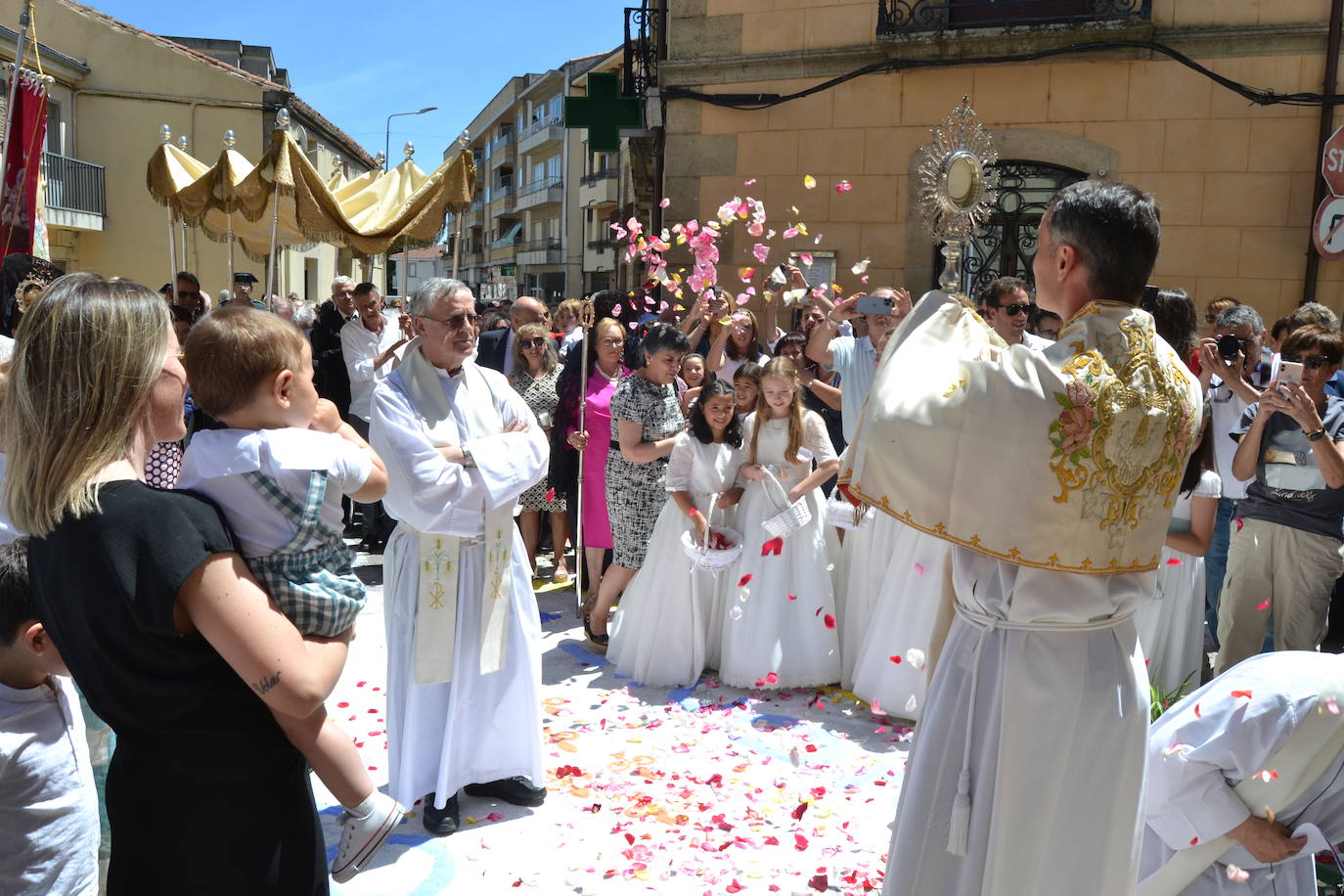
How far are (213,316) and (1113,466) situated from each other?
1908mm

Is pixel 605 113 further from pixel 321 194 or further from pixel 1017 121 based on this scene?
pixel 321 194

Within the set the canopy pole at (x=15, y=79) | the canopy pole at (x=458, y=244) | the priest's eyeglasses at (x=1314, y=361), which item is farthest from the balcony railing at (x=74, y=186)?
the priest's eyeglasses at (x=1314, y=361)

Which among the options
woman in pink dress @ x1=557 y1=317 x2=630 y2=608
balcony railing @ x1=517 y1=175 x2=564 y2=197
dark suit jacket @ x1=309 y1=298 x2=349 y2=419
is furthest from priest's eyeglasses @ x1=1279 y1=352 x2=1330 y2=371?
balcony railing @ x1=517 y1=175 x2=564 y2=197

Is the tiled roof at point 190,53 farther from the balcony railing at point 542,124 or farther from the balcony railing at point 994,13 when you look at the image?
the balcony railing at point 542,124

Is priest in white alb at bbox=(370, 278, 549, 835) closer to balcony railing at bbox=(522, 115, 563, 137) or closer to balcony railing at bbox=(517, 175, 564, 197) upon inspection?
balcony railing at bbox=(517, 175, 564, 197)

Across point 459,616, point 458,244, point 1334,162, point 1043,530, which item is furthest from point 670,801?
point 1334,162

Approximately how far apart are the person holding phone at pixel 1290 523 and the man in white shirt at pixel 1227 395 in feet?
1.40

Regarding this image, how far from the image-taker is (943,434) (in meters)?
2.32

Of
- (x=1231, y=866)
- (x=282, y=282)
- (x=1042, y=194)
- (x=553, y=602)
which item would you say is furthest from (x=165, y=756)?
(x=282, y=282)

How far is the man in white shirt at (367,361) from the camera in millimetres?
8227

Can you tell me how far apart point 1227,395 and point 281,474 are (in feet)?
17.5

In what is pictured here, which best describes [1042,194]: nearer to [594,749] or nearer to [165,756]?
[594,749]

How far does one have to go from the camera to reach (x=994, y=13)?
10.2 meters

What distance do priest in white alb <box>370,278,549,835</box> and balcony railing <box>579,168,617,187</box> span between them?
141ft
